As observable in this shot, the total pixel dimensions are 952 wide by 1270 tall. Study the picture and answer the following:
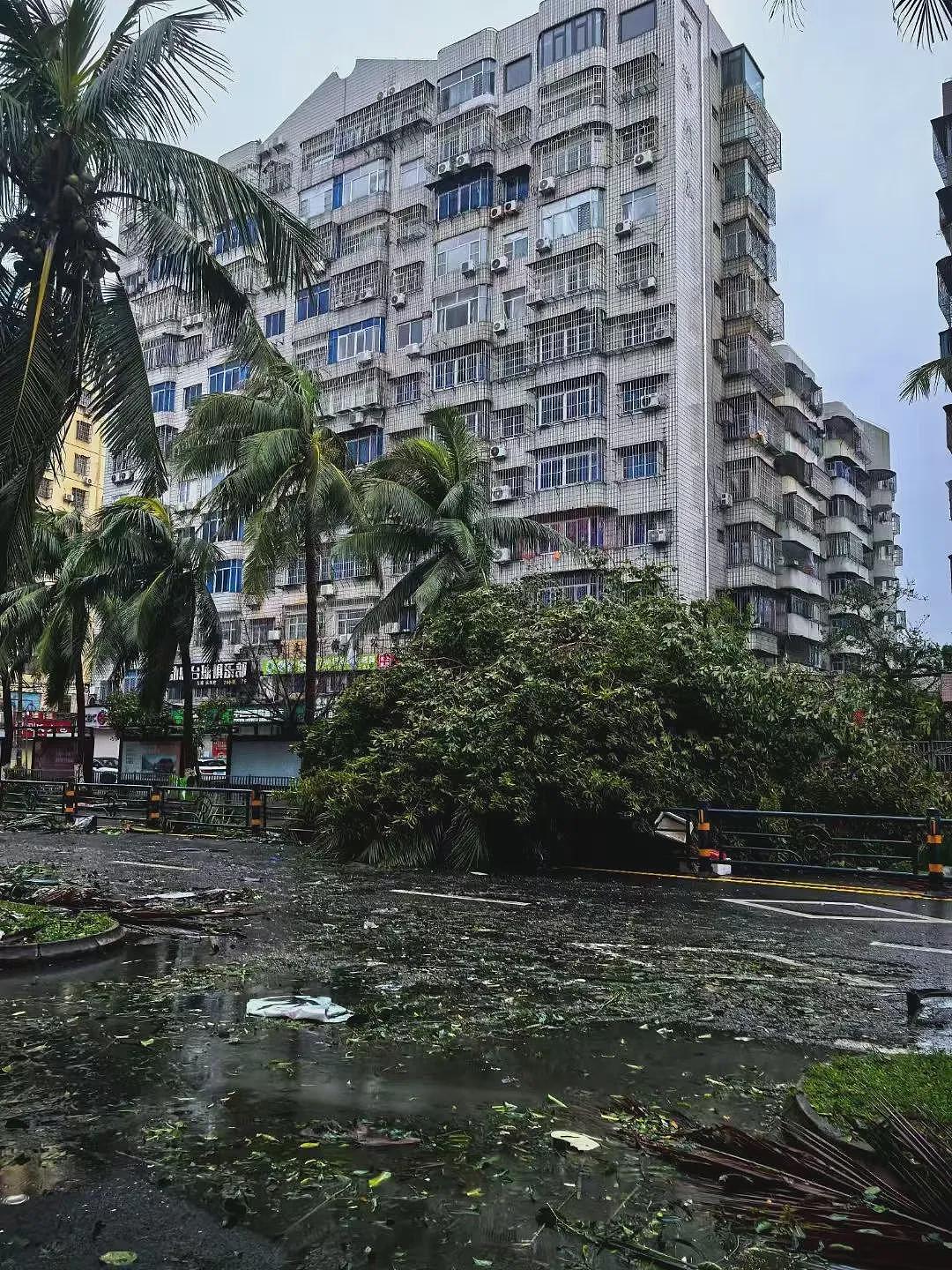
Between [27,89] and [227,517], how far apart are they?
15.8m

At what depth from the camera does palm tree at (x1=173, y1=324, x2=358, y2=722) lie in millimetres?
24453

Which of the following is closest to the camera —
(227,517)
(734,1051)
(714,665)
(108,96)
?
(734,1051)

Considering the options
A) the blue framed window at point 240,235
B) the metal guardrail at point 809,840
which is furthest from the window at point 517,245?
the blue framed window at point 240,235

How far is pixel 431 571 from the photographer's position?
26.9 meters

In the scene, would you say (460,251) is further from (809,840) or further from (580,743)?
(809,840)

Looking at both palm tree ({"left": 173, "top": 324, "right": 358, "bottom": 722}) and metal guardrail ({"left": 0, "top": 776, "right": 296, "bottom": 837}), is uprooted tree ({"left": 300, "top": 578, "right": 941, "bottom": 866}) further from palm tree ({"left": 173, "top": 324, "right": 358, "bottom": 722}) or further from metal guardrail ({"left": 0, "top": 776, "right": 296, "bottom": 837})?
palm tree ({"left": 173, "top": 324, "right": 358, "bottom": 722})

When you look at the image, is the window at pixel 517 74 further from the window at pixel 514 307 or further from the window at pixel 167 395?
the window at pixel 167 395

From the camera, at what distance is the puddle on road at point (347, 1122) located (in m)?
3.58

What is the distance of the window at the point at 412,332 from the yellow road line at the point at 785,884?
36.4 meters

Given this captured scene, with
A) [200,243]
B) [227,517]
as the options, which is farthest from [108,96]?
[227,517]

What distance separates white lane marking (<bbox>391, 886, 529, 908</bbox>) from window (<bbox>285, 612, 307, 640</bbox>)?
37.5 metres

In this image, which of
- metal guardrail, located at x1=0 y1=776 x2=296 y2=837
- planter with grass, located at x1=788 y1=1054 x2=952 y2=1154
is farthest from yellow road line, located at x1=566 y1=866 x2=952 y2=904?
planter with grass, located at x1=788 y1=1054 x2=952 y2=1154

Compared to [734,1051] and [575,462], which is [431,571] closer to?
[575,462]

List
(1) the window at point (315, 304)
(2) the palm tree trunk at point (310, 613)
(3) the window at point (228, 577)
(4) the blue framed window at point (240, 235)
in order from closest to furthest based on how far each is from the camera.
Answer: (4) the blue framed window at point (240, 235)
(2) the palm tree trunk at point (310, 613)
(3) the window at point (228, 577)
(1) the window at point (315, 304)
